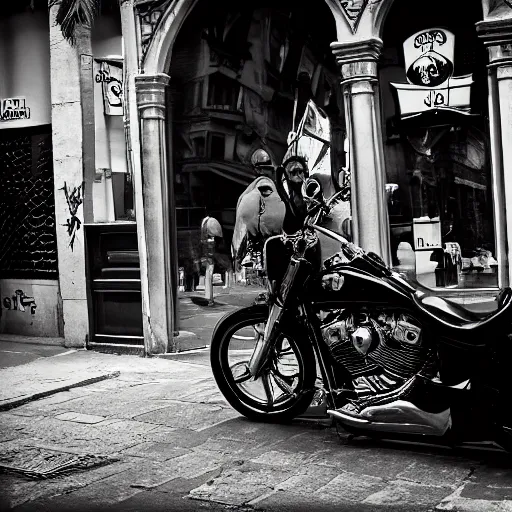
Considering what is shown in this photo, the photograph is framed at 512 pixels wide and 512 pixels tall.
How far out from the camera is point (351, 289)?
476 centimetres

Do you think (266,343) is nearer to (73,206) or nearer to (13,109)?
(73,206)

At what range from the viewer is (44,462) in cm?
467

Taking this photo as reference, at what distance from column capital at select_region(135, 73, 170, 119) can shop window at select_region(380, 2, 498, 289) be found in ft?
7.79

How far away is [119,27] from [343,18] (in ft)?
8.86

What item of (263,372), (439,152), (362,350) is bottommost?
(263,372)

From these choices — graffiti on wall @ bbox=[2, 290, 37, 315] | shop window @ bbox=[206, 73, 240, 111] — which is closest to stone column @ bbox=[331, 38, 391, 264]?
shop window @ bbox=[206, 73, 240, 111]

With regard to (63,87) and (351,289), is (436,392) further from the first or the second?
(63,87)

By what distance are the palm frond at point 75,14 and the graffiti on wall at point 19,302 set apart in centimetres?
312

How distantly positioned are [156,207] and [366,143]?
7.72 ft

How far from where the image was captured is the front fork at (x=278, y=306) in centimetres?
506

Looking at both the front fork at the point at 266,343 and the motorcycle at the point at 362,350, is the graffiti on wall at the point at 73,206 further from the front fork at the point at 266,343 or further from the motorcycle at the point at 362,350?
the front fork at the point at 266,343

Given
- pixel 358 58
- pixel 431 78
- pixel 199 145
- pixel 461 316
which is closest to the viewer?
pixel 461 316

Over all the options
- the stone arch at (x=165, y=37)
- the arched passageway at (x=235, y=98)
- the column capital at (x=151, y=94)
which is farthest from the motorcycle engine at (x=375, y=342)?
the stone arch at (x=165, y=37)

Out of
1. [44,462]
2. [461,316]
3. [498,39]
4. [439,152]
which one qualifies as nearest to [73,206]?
[439,152]
